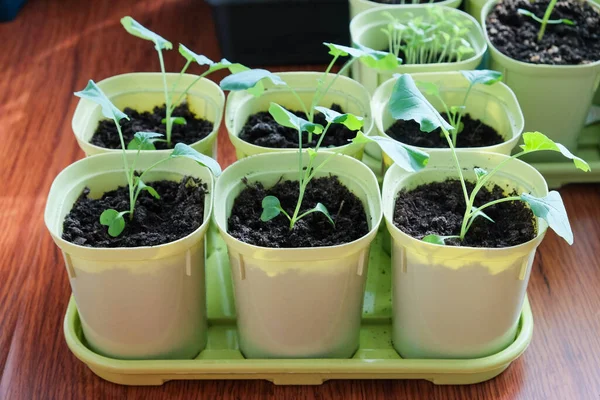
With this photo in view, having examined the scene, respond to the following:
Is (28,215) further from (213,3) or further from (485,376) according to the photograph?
(485,376)

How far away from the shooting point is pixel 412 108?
77 cm

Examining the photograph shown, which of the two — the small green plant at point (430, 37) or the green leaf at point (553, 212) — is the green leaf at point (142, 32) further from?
the green leaf at point (553, 212)

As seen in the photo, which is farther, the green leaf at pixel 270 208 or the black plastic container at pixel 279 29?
the black plastic container at pixel 279 29

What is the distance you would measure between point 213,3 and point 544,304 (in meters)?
0.83

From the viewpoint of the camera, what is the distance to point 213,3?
1338mm

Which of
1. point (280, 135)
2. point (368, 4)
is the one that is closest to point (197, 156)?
point (280, 135)

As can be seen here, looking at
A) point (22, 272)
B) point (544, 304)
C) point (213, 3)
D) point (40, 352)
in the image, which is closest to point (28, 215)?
point (22, 272)

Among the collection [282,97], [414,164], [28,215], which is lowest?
[28,215]

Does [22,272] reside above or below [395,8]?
below

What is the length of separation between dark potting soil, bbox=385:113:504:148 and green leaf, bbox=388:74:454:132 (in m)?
0.24

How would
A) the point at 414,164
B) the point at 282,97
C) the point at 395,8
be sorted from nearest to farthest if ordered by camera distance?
1. the point at 414,164
2. the point at 282,97
3. the point at 395,8

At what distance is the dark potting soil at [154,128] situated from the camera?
3.38ft

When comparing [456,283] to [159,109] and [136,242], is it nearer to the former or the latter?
[136,242]

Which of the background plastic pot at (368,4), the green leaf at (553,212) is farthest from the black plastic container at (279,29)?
the green leaf at (553,212)
